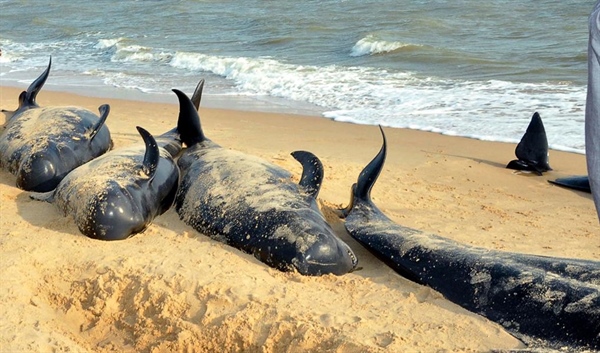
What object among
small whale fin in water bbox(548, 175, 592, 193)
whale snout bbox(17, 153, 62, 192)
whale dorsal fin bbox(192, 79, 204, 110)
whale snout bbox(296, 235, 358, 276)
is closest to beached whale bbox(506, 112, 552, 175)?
small whale fin in water bbox(548, 175, 592, 193)

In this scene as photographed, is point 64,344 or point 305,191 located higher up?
point 305,191

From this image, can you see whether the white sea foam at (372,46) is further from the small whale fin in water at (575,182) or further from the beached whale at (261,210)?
the beached whale at (261,210)

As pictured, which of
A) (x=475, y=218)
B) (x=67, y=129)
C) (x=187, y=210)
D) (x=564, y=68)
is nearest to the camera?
(x=187, y=210)

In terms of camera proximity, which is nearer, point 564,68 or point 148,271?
point 148,271

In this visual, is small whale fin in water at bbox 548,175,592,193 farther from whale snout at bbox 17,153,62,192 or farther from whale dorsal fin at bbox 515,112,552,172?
whale snout at bbox 17,153,62,192

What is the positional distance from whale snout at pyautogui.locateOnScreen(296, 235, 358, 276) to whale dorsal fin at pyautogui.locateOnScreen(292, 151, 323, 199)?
84 cm

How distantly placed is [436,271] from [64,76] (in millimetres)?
12110

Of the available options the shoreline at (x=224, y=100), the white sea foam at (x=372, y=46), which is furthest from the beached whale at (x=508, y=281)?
the white sea foam at (x=372, y=46)

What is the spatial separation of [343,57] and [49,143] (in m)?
9.57

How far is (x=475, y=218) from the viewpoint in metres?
7.13

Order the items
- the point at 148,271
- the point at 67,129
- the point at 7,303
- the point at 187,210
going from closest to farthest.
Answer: the point at 7,303 < the point at 148,271 < the point at 187,210 < the point at 67,129

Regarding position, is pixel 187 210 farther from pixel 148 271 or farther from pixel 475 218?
pixel 475 218

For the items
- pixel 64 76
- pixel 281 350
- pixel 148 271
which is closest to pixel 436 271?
pixel 281 350

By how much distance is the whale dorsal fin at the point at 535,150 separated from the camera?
871cm
